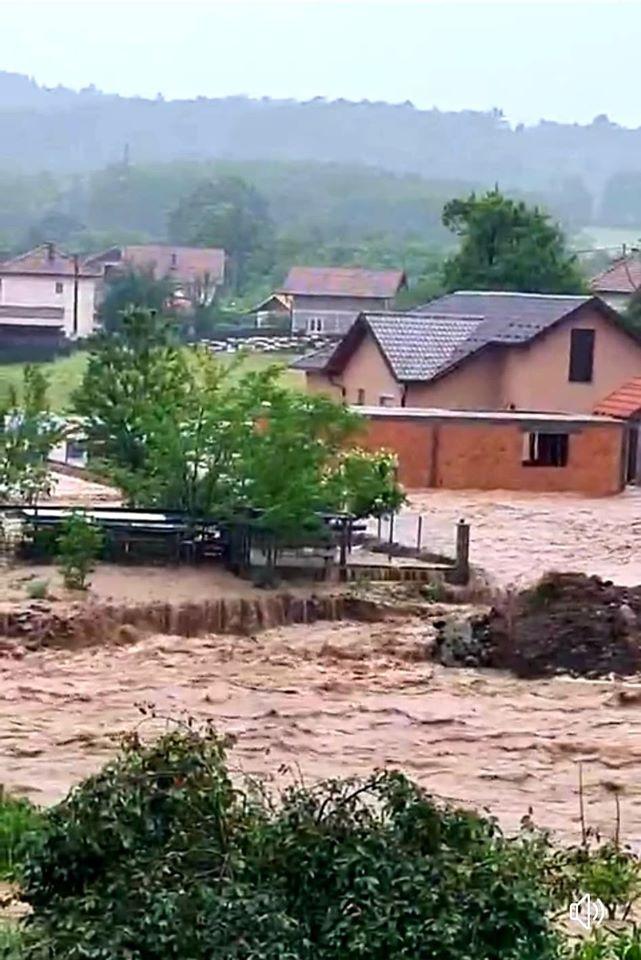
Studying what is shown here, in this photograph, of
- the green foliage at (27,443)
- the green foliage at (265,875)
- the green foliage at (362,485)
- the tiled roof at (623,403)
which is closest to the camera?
the green foliage at (265,875)

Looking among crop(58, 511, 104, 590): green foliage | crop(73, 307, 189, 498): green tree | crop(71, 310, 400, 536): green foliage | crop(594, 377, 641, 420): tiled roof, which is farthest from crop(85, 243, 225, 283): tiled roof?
crop(58, 511, 104, 590): green foliage

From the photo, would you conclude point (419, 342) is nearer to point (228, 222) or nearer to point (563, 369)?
point (563, 369)

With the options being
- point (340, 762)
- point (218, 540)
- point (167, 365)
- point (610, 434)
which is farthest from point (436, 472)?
point (340, 762)

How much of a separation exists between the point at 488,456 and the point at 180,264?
53233mm

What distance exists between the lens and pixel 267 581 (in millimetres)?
26750

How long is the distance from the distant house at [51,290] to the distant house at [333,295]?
7492mm

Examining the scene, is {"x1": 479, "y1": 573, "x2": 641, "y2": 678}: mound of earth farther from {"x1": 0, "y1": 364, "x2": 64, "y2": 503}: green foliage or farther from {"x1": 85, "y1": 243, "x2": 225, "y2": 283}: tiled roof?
{"x1": 85, "y1": 243, "x2": 225, "y2": 283}: tiled roof

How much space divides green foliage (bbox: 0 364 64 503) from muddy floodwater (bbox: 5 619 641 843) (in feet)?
15.8

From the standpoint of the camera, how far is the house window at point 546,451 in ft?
122

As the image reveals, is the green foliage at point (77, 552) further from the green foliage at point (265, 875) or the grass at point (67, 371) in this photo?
the green foliage at point (265, 875)

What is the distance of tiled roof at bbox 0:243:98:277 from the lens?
72.9 meters

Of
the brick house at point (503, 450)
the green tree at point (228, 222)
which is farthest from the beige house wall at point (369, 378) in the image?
the green tree at point (228, 222)

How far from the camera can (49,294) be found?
73062 mm

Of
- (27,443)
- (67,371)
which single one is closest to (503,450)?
(27,443)
